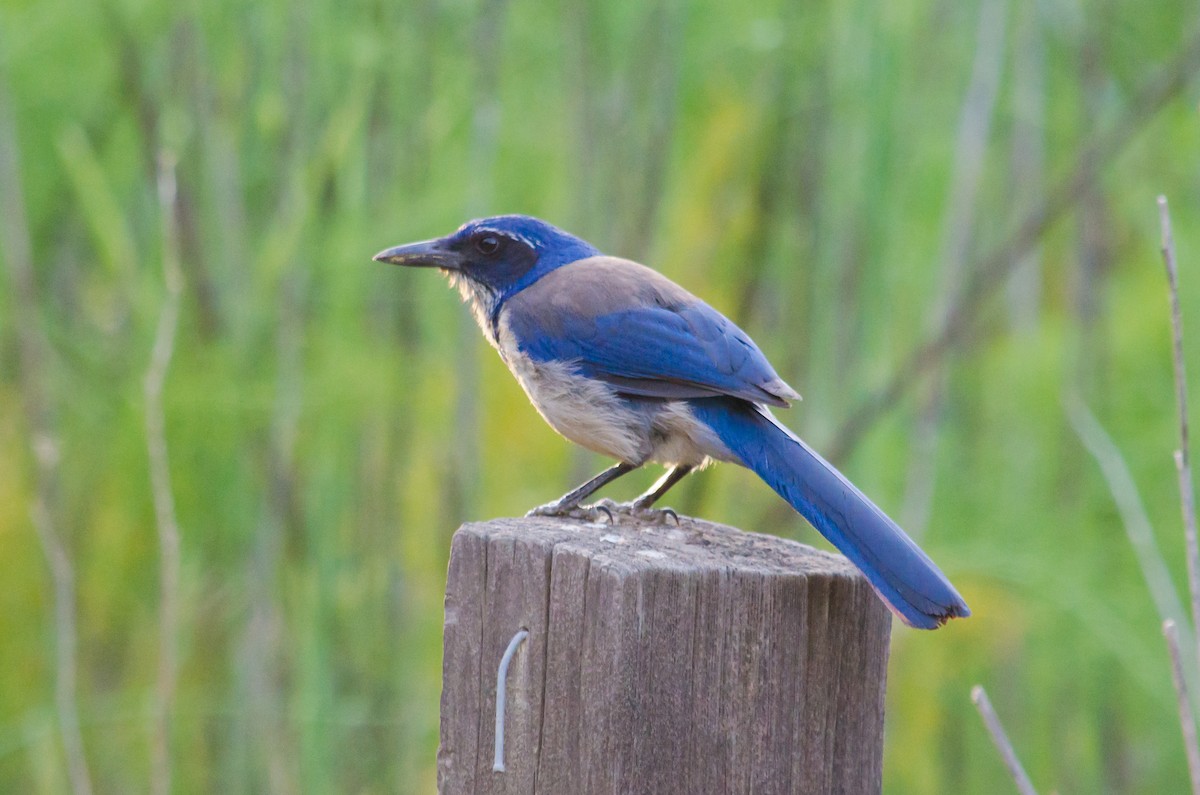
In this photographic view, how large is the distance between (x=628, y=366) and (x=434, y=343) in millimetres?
1648

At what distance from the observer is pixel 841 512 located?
1.96 m

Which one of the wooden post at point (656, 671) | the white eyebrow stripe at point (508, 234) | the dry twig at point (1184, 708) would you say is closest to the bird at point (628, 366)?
the white eyebrow stripe at point (508, 234)

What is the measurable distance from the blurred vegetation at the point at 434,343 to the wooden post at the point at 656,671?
2060mm

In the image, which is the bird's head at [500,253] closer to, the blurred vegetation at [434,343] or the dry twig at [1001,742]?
the blurred vegetation at [434,343]

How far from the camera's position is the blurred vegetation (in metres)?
3.79

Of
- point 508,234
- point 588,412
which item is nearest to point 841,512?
point 588,412

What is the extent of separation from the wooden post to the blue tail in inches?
1.9

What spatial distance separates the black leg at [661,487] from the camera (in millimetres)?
2576

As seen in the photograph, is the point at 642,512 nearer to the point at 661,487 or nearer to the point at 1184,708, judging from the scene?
the point at 661,487

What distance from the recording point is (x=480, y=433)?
13.1ft

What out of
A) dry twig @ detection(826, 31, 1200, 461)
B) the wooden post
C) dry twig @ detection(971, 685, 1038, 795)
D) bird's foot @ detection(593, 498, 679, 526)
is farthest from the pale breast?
dry twig @ detection(826, 31, 1200, 461)

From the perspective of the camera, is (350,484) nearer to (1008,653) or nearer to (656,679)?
(1008,653)

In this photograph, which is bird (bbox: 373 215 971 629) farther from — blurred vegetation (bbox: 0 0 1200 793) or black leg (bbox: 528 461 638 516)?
blurred vegetation (bbox: 0 0 1200 793)

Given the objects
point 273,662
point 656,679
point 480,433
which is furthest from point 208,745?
point 656,679
